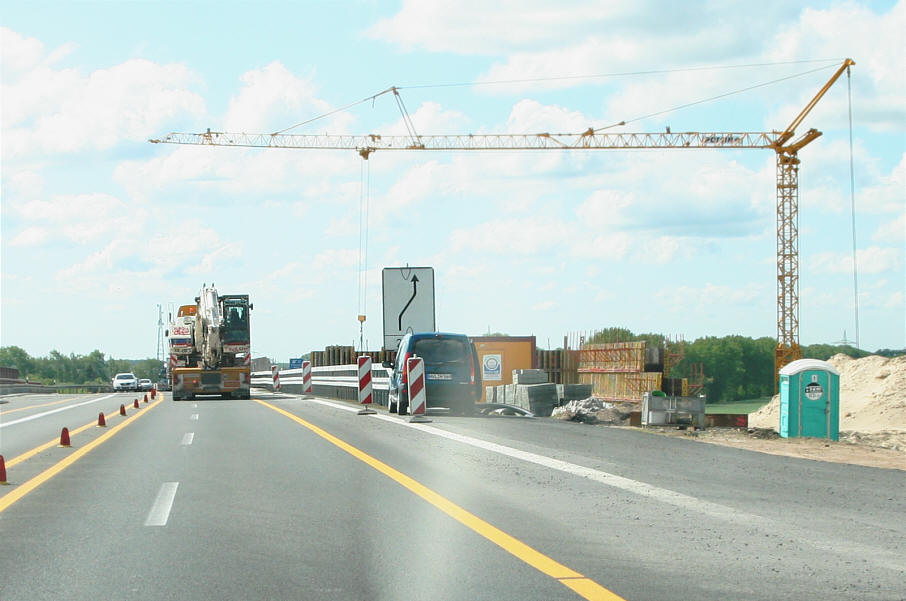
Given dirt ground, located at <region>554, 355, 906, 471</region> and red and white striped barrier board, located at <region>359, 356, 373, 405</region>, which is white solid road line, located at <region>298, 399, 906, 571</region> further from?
red and white striped barrier board, located at <region>359, 356, 373, 405</region>

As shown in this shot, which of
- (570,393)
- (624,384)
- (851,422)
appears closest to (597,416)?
(570,393)

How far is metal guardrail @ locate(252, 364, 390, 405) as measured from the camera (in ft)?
98.4

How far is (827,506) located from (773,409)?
31639 millimetres

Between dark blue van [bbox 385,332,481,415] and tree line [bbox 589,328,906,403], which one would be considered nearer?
dark blue van [bbox 385,332,481,415]

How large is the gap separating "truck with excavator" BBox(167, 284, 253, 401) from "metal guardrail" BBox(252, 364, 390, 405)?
9.74 ft

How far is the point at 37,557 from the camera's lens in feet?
23.5

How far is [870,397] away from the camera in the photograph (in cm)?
3303

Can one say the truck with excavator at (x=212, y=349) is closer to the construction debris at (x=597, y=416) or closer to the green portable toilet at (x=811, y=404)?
the construction debris at (x=597, y=416)

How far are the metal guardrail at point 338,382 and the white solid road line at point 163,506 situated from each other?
14.5 meters

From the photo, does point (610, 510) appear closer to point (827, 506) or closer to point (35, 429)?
point (827, 506)

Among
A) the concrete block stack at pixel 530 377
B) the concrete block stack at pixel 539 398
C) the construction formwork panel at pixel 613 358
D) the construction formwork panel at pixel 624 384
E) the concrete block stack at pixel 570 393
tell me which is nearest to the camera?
the concrete block stack at pixel 539 398

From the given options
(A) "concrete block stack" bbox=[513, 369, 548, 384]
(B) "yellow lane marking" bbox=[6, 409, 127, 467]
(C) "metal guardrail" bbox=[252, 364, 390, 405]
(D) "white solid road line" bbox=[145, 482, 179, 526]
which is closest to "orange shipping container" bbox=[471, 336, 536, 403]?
(C) "metal guardrail" bbox=[252, 364, 390, 405]

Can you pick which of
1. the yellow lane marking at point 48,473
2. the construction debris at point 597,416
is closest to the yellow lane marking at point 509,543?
the yellow lane marking at point 48,473

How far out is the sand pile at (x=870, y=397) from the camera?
30078mm
